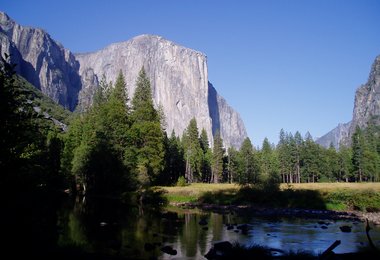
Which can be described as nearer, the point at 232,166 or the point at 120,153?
the point at 120,153

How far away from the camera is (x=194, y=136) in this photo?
321 ft

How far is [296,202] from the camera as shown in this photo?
133 ft

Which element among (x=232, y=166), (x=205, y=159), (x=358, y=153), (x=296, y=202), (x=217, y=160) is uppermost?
(x=358, y=153)

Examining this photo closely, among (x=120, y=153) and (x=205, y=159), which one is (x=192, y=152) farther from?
(x=120, y=153)

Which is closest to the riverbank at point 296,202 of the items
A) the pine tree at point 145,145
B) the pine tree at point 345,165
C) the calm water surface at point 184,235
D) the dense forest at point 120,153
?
the dense forest at point 120,153

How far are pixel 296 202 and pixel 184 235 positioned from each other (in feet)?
74.3

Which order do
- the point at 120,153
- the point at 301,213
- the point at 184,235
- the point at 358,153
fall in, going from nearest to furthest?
the point at 184,235 < the point at 301,213 < the point at 120,153 < the point at 358,153

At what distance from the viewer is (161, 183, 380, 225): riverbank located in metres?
35.6

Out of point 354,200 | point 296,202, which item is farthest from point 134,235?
point 354,200

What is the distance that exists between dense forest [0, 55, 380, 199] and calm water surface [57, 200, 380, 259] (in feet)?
14.0

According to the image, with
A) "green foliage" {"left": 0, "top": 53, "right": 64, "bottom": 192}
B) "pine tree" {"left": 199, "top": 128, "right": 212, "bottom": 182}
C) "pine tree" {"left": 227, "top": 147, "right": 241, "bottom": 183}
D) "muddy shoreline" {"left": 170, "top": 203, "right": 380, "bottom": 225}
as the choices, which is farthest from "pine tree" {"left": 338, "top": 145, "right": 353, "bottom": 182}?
"green foliage" {"left": 0, "top": 53, "right": 64, "bottom": 192}

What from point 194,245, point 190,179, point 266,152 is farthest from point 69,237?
point 266,152

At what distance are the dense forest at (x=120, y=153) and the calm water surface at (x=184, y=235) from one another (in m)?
4.26

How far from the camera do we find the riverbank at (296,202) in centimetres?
3556
